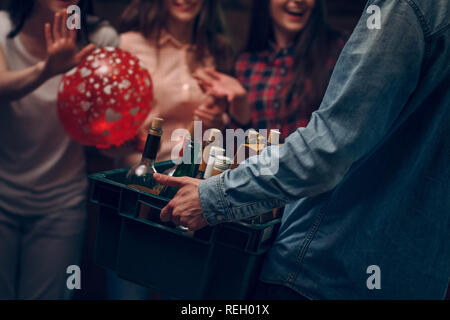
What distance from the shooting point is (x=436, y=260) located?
3.08 ft

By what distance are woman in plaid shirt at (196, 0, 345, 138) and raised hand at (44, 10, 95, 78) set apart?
500 millimetres

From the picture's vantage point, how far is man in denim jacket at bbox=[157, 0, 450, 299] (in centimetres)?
80

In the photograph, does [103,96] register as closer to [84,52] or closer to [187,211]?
[84,52]

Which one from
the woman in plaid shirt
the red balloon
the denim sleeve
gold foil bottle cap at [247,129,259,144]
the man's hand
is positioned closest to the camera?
the denim sleeve

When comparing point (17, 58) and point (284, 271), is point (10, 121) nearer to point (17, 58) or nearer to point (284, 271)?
point (17, 58)

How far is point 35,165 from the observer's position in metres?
1.67

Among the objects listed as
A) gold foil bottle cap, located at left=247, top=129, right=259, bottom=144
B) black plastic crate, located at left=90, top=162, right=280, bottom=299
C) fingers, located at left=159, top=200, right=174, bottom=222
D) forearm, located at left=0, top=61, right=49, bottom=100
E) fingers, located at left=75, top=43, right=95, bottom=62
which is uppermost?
fingers, located at left=75, top=43, right=95, bottom=62

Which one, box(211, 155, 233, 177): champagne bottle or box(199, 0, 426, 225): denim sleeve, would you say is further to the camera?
box(211, 155, 233, 177): champagne bottle

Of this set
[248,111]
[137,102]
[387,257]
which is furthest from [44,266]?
[387,257]

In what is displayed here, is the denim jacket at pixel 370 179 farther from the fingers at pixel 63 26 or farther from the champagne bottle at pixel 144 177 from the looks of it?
the fingers at pixel 63 26

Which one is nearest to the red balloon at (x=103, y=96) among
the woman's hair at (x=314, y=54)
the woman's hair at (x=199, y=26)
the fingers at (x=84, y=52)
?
the fingers at (x=84, y=52)

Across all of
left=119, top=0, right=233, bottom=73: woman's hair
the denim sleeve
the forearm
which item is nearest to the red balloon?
the forearm

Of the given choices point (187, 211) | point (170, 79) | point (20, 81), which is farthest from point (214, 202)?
point (170, 79)

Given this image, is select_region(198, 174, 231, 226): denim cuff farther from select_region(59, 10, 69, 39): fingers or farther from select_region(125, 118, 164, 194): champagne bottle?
select_region(59, 10, 69, 39): fingers
